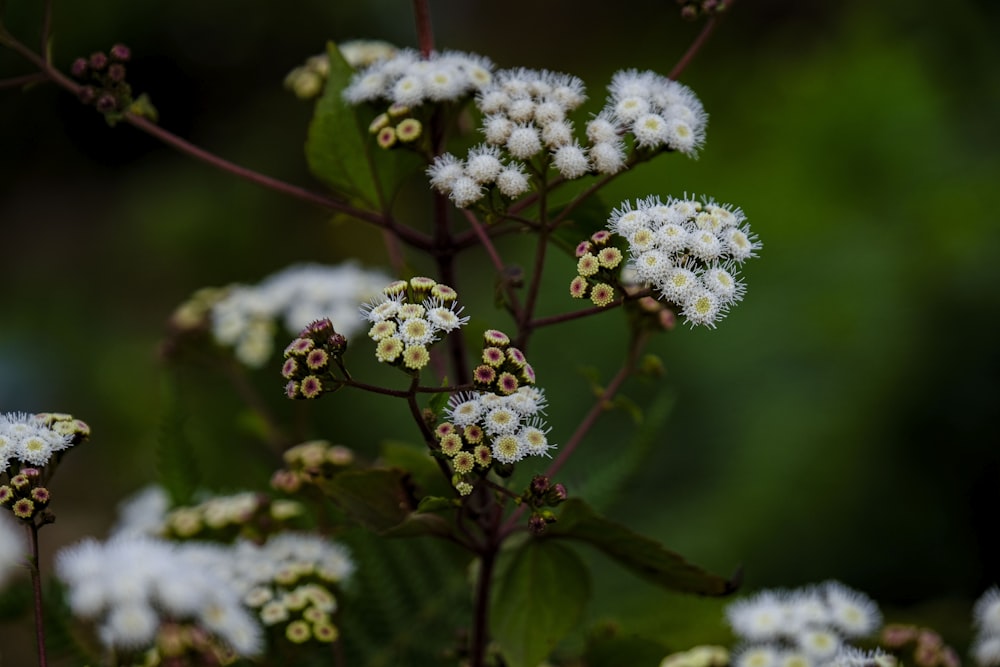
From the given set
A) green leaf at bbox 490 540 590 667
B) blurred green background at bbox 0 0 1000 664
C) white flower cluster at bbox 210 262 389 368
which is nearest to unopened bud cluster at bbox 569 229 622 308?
green leaf at bbox 490 540 590 667

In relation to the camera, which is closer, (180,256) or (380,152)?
(380,152)

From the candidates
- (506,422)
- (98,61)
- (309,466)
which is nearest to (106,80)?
(98,61)

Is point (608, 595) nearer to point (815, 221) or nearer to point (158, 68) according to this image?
point (815, 221)

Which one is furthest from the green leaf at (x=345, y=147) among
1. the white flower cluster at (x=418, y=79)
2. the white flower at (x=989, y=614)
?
the white flower at (x=989, y=614)

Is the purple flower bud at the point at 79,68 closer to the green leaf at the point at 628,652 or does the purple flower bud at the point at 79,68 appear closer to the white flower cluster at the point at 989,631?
the green leaf at the point at 628,652

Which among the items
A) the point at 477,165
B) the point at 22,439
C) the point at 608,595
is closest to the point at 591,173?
the point at 477,165

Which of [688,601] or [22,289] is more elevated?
[22,289]
